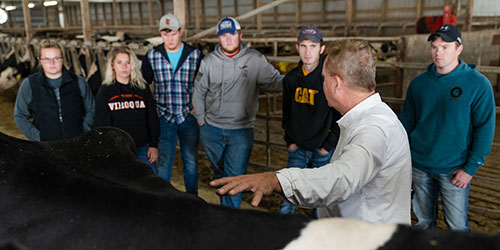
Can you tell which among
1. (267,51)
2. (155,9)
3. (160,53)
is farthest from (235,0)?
(160,53)

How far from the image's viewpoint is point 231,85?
10.5 ft

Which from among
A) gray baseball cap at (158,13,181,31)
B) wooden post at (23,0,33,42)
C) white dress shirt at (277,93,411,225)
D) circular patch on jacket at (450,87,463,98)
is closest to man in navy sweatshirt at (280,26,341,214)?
circular patch on jacket at (450,87,463,98)

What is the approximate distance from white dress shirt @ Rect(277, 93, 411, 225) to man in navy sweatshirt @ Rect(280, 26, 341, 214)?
1277mm

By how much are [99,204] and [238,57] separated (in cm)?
256

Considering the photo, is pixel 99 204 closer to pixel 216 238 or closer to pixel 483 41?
pixel 216 238

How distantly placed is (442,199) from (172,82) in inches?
78.8

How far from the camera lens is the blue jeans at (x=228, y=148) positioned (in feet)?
10.7

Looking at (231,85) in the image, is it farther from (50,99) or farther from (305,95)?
(50,99)

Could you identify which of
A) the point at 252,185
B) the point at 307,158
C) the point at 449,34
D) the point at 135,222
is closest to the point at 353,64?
the point at 252,185

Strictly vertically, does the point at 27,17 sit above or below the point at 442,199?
above

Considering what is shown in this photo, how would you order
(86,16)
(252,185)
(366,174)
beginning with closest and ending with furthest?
1. (252,185)
2. (366,174)
3. (86,16)

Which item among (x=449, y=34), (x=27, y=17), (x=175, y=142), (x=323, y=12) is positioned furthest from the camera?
(x=323, y=12)

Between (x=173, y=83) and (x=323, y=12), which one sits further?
(x=323, y=12)

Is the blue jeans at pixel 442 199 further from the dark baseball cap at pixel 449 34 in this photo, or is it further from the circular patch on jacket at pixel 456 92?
the dark baseball cap at pixel 449 34
